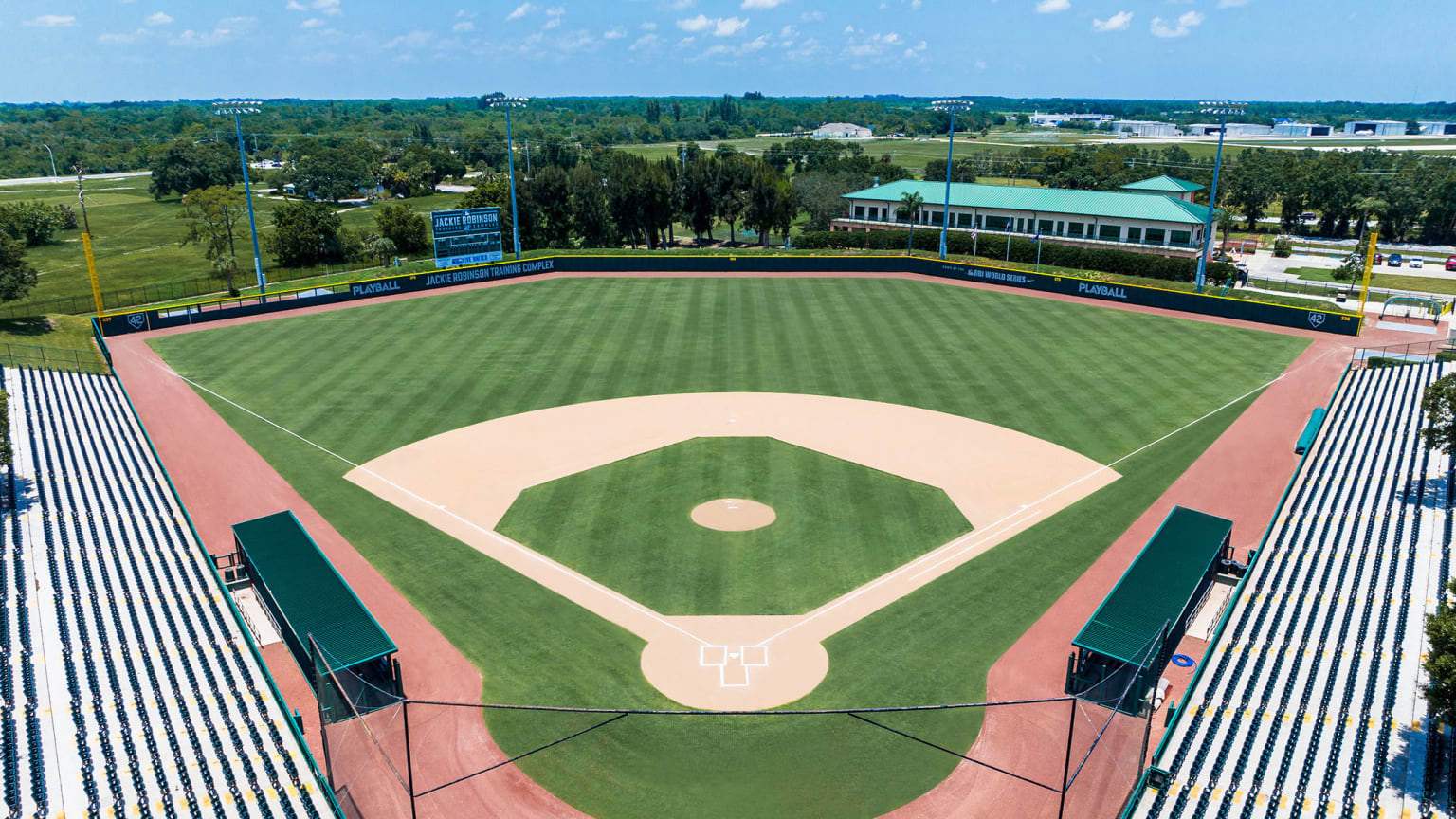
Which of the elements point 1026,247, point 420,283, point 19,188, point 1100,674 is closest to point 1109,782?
point 1100,674

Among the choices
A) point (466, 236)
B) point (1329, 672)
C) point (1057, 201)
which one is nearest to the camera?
point (1329, 672)

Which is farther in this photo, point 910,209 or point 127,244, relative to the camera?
point 127,244

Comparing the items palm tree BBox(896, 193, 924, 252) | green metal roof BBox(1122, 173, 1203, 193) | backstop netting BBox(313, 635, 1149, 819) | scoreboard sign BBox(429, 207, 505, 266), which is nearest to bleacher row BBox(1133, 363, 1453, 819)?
backstop netting BBox(313, 635, 1149, 819)

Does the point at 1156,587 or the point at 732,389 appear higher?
the point at 732,389

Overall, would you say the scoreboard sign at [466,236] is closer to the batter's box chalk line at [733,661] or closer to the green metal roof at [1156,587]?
the batter's box chalk line at [733,661]

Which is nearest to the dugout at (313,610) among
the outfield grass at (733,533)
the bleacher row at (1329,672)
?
the outfield grass at (733,533)

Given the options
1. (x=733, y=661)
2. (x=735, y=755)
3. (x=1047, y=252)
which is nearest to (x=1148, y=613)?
(x=733, y=661)

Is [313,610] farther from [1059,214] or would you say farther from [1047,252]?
[1059,214]

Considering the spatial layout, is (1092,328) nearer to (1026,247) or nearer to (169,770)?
(1026,247)
